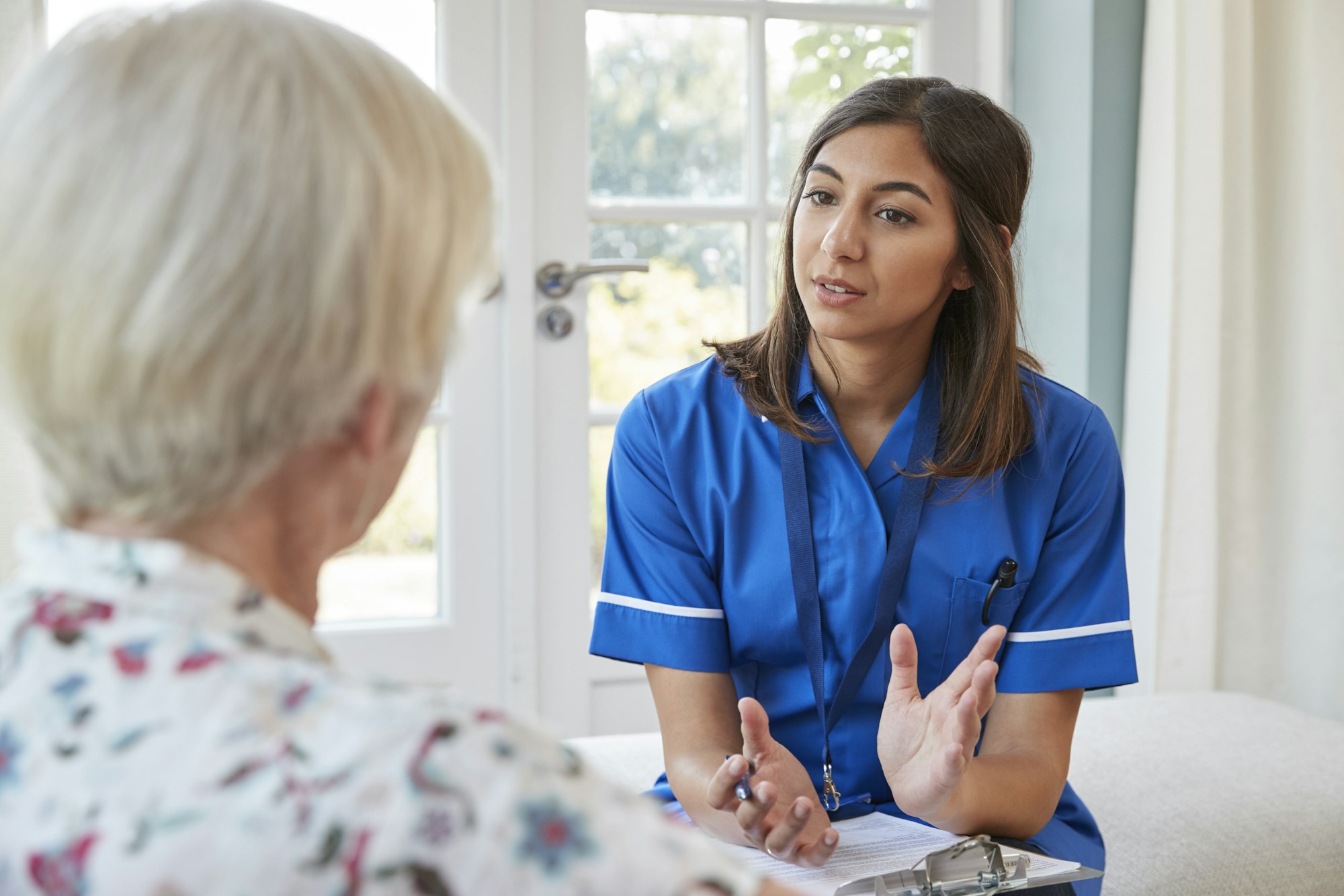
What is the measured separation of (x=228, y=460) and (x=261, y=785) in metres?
0.16

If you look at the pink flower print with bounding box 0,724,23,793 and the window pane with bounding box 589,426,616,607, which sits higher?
the pink flower print with bounding box 0,724,23,793

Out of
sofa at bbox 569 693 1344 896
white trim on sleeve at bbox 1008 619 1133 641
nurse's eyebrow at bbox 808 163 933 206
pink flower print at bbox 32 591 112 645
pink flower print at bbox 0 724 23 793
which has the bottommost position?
sofa at bbox 569 693 1344 896

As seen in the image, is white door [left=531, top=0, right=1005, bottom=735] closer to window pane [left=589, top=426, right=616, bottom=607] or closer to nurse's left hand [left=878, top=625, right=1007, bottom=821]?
window pane [left=589, top=426, right=616, bottom=607]

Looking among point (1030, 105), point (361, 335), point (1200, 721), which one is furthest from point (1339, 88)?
point (361, 335)

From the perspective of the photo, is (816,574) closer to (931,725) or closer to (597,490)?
(931,725)

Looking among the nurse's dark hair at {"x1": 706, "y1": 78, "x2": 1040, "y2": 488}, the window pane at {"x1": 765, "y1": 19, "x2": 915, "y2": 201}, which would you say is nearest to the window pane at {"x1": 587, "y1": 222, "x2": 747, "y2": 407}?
the window pane at {"x1": 765, "y1": 19, "x2": 915, "y2": 201}

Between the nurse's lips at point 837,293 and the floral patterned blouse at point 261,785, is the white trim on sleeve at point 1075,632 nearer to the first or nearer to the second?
the nurse's lips at point 837,293

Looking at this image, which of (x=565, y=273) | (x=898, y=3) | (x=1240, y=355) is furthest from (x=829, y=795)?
(x=898, y=3)

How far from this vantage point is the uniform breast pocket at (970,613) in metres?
1.35

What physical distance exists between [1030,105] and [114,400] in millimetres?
→ 2396

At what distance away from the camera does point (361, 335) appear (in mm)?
558

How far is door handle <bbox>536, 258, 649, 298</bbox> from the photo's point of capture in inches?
95.0

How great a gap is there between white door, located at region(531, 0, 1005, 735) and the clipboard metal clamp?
4.69ft

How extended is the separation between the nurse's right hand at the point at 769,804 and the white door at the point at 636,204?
51.3 inches
